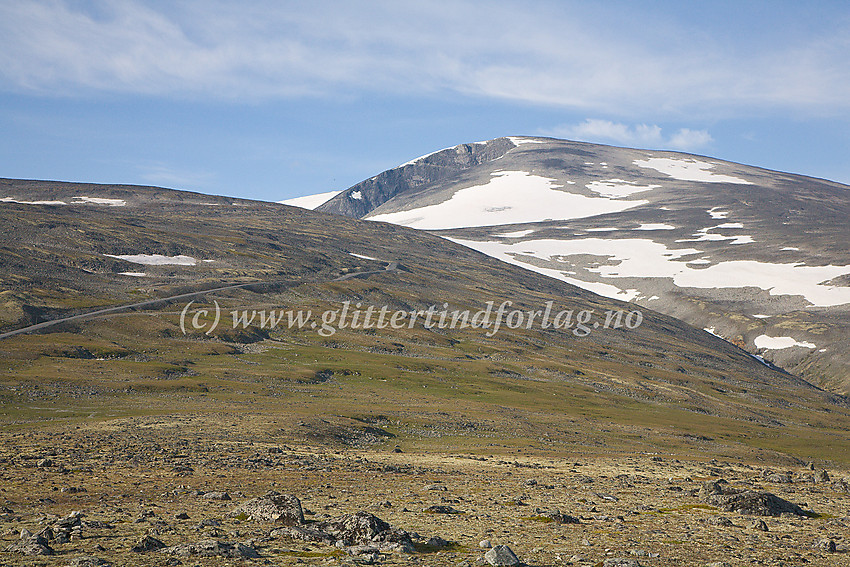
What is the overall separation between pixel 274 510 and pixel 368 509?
484cm

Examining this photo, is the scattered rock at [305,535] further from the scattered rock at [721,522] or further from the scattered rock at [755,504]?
the scattered rock at [755,504]

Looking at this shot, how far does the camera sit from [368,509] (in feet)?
92.2

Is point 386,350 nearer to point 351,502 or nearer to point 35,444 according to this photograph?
point 35,444

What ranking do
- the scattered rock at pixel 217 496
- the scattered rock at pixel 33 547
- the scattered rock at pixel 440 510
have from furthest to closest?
the scattered rock at pixel 217 496 → the scattered rock at pixel 440 510 → the scattered rock at pixel 33 547

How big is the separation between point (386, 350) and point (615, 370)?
5362cm

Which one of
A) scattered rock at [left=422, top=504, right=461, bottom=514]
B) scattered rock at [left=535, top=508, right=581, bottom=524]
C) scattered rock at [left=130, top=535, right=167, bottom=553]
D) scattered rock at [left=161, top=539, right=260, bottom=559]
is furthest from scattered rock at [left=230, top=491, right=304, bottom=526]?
scattered rock at [left=535, top=508, right=581, bottom=524]

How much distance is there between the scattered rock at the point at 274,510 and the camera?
24.3 meters

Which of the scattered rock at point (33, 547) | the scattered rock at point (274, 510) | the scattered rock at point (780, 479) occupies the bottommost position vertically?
the scattered rock at point (780, 479)

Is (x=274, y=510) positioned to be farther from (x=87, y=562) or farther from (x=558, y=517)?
(x=558, y=517)

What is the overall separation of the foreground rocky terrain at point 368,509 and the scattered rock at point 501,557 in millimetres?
557

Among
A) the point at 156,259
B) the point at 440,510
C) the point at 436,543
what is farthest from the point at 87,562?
the point at 156,259

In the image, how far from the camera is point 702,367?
17762 centimetres

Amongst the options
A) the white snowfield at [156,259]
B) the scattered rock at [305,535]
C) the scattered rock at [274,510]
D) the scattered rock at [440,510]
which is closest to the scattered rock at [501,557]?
the scattered rock at [305,535]

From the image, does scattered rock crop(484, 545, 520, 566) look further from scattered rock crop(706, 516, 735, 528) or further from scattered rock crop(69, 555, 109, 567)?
scattered rock crop(706, 516, 735, 528)
